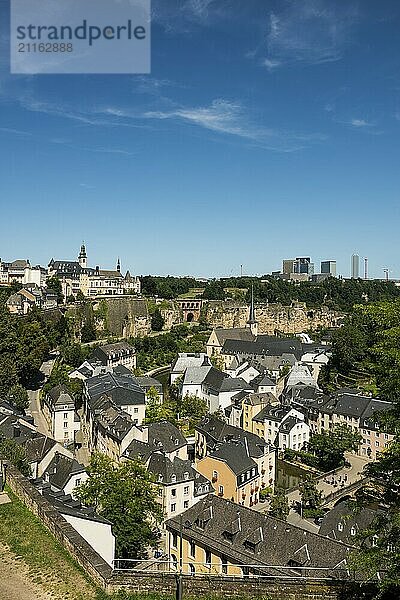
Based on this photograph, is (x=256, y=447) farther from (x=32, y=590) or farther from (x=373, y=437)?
(x=32, y=590)

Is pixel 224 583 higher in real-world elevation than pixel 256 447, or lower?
higher

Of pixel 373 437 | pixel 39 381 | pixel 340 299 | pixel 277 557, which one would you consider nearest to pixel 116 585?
pixel 277 557

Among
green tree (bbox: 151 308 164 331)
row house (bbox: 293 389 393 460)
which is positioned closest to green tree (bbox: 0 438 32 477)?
row house (bbox: 293 389 393 460)

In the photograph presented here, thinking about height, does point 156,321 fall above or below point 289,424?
above

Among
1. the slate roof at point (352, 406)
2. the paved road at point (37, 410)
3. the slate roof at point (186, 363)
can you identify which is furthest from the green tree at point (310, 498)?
the slate roof at point (186, 363)

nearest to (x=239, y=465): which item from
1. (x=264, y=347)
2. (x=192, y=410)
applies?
(x=192, y=410)

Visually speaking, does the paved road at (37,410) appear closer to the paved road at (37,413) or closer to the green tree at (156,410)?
the paved road at (37,413)

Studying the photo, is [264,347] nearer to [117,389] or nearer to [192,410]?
[192,410]
